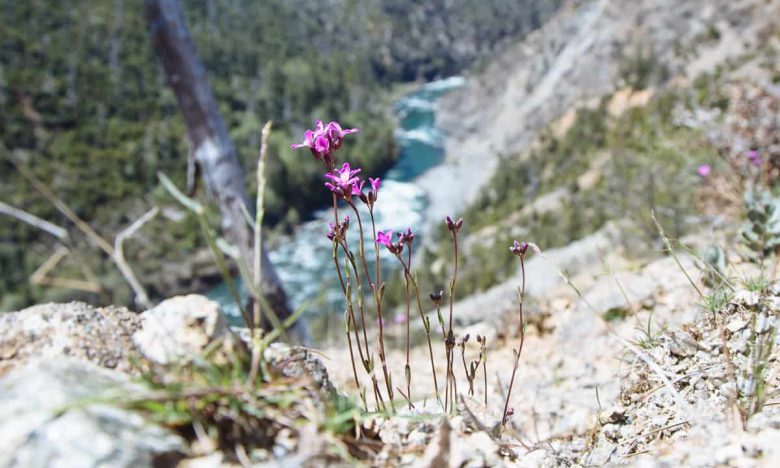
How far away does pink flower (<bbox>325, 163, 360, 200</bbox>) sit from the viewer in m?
1.50

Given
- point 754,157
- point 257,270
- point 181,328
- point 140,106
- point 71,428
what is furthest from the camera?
point 140,106

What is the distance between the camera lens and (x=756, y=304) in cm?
162

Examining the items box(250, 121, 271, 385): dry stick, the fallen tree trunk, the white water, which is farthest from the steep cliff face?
box(250, 121, 271, 385): dry stick

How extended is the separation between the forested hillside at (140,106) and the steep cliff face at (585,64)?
13.0m

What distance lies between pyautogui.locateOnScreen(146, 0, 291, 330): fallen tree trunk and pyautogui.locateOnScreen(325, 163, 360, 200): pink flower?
226cm

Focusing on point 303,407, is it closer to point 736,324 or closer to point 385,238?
point 385,238

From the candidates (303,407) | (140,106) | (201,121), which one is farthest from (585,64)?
(140,106)

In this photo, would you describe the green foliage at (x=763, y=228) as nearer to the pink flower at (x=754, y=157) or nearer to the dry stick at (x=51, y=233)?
the pink flower at (x=754, y=157)

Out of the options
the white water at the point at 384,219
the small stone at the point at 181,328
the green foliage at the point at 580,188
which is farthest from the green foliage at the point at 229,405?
the white water at the point at 384,219

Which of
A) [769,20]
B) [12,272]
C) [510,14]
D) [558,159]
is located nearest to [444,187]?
[558,159]

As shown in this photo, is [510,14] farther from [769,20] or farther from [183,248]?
[769,20]

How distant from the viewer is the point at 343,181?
153 centimetres

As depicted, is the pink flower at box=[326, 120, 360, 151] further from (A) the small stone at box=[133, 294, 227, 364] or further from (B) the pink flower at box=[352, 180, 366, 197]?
(A) the small stone at box=[133, 294, 227, 364]

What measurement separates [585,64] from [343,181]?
51.4 metres
